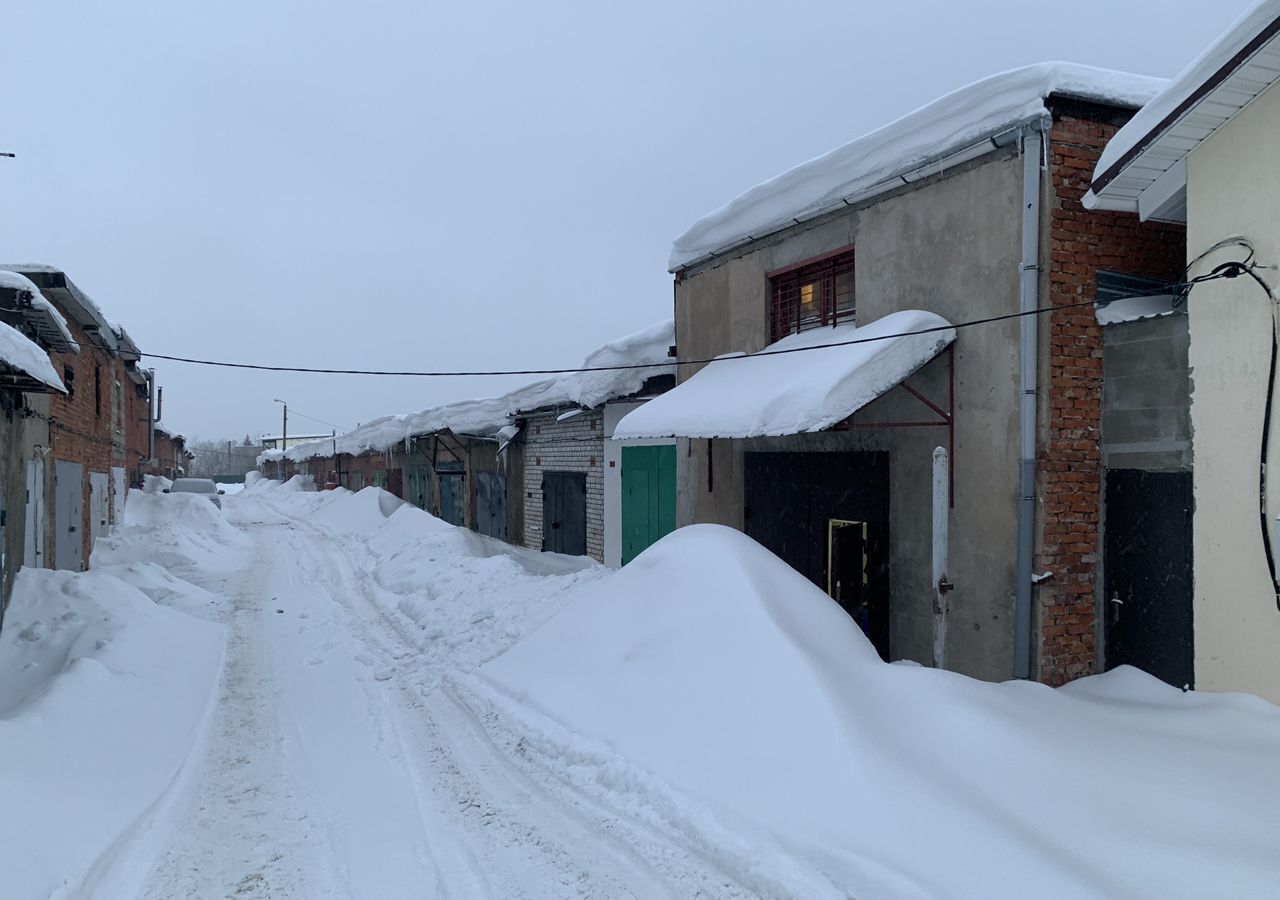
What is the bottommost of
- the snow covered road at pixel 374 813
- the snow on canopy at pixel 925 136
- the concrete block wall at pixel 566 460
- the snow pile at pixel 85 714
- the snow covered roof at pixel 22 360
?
the snow covered road at pixel 374 813

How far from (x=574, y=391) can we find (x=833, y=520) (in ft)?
20.2

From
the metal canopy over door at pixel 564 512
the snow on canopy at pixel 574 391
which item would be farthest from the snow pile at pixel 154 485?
the metal canopy over door at pixel 564 512

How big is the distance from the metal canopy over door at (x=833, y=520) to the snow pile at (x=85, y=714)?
6295 mm

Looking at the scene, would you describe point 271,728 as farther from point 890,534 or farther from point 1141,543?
point 1141,543

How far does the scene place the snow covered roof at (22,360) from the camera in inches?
246

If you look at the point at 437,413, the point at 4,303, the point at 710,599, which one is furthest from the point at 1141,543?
the point at 437,413

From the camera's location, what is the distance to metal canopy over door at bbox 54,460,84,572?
11.0 m

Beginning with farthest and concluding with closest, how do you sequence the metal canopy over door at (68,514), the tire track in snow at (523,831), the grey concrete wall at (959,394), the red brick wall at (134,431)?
the red brick wall at (134,431)
the metal canopy over door at (68,514)
the grey concrete wall at (959,394)
the tire track in snow at (523,831)

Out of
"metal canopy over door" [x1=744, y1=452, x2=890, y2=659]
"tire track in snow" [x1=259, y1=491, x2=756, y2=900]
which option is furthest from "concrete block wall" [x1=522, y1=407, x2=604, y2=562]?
"tire track in snow" [x1=259, y1=491, x2=756, y2=900]

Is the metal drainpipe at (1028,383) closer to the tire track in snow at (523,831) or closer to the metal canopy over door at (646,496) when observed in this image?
the tire track in snow at (523,831)

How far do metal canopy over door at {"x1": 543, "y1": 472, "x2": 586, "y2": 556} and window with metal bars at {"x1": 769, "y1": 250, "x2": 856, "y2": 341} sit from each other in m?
6.11

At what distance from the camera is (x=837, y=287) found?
28.8ft

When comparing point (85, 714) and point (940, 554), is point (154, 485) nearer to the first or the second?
point (85, 714)

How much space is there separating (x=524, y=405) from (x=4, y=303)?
352 inches
